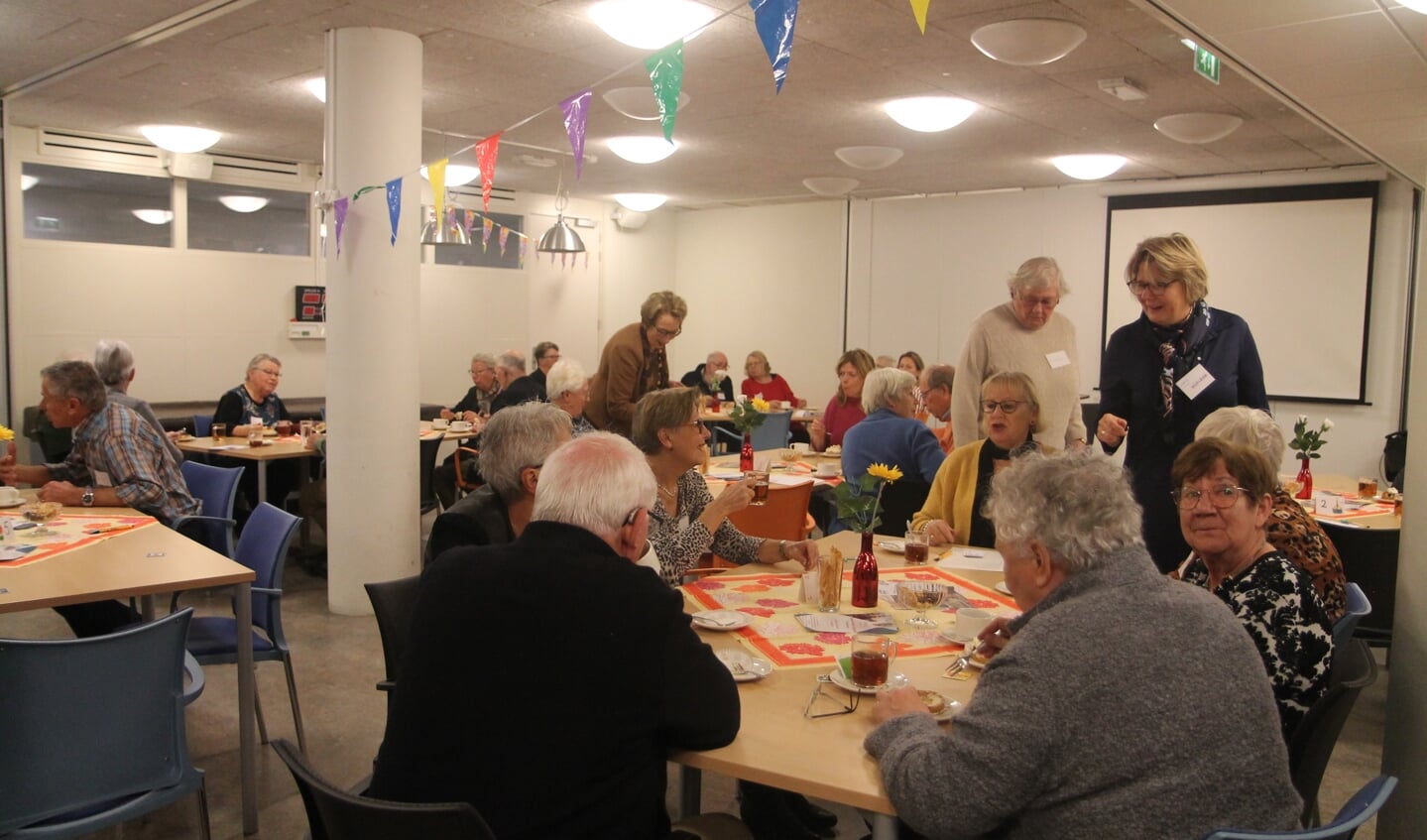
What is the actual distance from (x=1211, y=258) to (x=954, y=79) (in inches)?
185

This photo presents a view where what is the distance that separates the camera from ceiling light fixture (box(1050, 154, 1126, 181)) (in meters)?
8.07

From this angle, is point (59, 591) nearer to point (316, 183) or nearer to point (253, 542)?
point (253, 542)

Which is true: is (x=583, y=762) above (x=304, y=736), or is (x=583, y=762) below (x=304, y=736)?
above

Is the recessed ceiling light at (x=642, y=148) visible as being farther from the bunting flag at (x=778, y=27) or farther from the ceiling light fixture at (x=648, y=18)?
the bunting flag at (x=778, y=27)

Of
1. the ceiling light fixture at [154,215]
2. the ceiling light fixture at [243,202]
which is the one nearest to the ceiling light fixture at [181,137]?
the ceiling light fixture at [154,215]

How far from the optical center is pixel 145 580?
9.84ft

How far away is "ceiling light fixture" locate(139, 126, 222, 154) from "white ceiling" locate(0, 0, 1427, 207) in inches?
5.9

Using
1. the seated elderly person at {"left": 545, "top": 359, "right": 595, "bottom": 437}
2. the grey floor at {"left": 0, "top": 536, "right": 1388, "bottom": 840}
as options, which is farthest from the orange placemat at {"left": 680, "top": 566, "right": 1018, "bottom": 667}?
the seated elderly person at {"left": 545, "top": 359, "right": 595, "bottom": 437}

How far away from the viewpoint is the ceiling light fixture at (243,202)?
371 inches

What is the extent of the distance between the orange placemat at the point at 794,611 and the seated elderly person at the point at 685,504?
0.39ft

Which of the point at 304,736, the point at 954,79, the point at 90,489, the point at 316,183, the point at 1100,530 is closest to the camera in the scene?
the point at 1100,530

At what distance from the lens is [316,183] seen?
9.79m

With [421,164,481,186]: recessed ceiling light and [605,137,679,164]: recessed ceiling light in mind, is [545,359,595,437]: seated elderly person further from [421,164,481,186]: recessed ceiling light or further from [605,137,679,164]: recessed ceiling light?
[421,164,481,186]: recessed ceiling light

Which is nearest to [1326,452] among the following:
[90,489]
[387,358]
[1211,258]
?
[1211,258]
